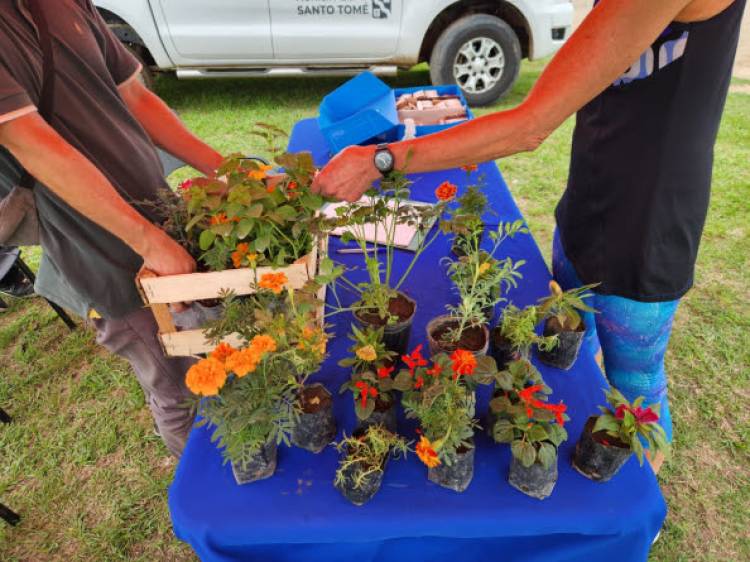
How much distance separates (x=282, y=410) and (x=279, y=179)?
2.10 feet

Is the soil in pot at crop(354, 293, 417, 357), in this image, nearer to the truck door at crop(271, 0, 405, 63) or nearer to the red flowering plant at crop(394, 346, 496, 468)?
the red flowering plant at crop(394, 346, 496, 468)

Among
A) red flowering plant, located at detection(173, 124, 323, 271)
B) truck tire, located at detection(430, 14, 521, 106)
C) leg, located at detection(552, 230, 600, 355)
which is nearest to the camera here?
red flowering plant, located at detection(173, 124, 323, 271)

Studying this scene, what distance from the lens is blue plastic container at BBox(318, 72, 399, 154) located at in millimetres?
2230

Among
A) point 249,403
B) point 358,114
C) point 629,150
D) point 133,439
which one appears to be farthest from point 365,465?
Result: point 358,114

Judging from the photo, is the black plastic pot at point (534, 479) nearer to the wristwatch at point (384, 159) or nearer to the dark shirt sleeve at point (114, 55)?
the wristwatch at point (384, 159)

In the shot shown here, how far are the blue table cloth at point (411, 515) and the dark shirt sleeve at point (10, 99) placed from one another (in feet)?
2.57

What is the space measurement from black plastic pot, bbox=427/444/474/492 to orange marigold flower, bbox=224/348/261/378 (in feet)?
1.37

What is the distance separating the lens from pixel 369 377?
0.95m

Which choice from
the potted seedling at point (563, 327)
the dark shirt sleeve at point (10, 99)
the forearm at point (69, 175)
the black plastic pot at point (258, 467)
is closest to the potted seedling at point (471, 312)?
the potted seedling at point (563, 327)

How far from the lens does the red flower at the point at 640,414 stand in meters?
0.84

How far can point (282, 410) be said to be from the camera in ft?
2.88

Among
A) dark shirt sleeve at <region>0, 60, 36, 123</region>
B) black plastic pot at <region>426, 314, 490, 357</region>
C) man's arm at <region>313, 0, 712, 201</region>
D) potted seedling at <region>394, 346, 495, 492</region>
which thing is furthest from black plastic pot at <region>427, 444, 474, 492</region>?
dark shirt sleeve at <region>0, 60, 36, 123</region>

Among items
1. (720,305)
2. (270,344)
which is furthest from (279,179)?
(720,305)

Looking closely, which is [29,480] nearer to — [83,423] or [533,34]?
[83,423]
